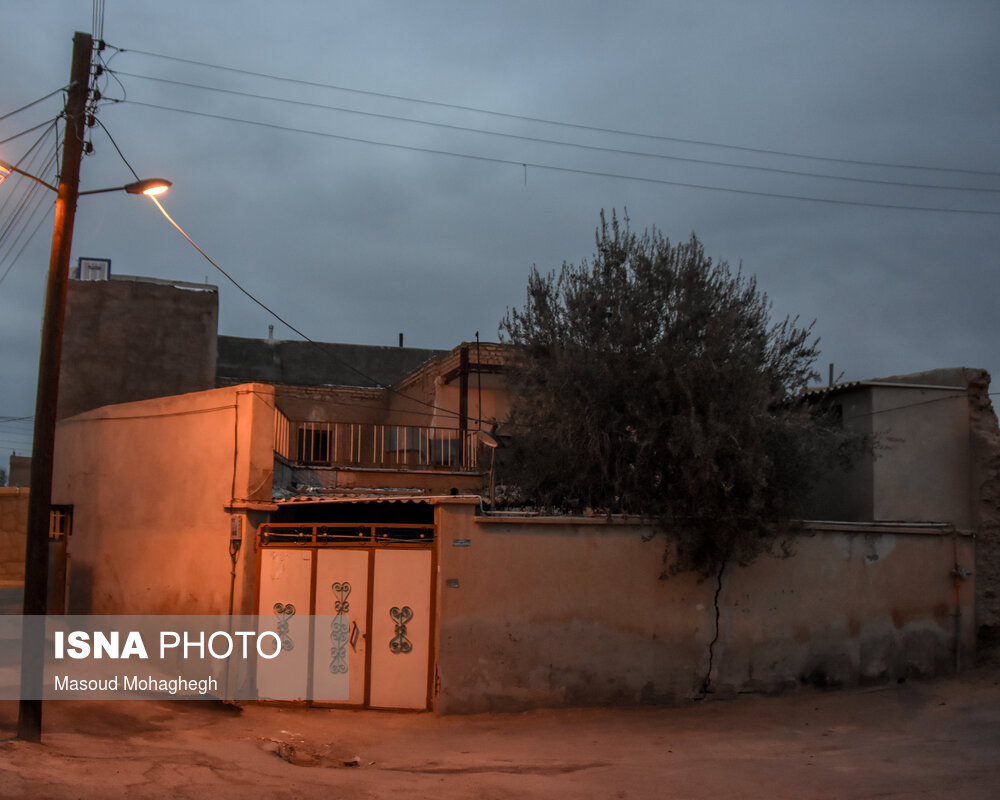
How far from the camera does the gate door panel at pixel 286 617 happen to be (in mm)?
12133

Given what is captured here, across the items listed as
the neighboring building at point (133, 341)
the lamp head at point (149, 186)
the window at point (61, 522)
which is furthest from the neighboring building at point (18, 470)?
the lamp head at point (149, 186)

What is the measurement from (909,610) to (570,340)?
6.42 m

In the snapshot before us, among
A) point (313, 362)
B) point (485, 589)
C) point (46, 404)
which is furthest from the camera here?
point (313, 362)

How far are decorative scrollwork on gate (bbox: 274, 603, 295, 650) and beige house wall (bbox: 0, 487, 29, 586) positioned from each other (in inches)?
706

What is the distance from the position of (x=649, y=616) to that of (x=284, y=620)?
192 inches

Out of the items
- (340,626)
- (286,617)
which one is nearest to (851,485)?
(340,626)

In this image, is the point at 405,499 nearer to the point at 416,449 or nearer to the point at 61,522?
the point at 61,522

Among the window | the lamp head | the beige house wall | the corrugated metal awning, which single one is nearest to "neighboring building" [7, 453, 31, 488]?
the beige house wall

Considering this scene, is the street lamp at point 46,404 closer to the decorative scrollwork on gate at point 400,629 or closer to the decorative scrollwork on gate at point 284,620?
the decorative scrollwork on gate at point 284,620

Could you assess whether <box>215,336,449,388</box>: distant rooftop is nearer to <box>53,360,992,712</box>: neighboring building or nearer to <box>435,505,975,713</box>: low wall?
<box>53,360,992,712</box>: neighboring building

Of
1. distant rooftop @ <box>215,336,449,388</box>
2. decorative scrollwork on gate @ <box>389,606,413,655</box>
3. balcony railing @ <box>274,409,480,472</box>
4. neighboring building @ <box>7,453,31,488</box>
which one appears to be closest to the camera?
decorative scrollwork on gate @ <box>389,606,413,655</box>

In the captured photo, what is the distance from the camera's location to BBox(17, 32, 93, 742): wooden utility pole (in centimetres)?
893

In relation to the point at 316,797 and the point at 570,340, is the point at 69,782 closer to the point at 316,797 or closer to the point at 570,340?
the point at 316,797

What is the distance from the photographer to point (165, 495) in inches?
539
